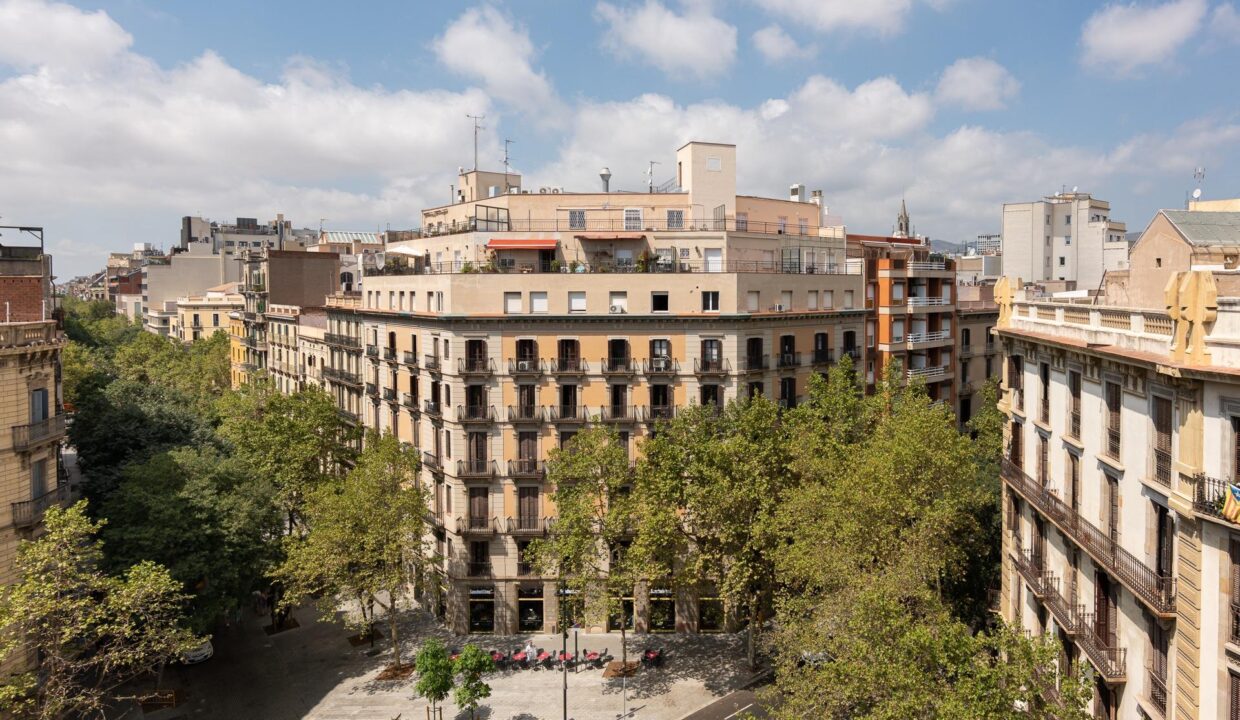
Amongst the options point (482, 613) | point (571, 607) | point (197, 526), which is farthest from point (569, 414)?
point (197, 526)

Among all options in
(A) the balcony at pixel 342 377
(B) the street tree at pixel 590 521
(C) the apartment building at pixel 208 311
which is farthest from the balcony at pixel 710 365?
(C) the apartment building at pixel 208 311

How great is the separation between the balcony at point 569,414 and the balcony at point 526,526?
20.4ft

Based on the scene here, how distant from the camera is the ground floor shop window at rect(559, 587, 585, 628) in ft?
138

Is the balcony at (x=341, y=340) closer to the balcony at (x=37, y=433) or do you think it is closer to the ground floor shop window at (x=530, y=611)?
the ground floor shop window at (x=530, y=611)

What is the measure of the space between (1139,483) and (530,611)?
3553 cm

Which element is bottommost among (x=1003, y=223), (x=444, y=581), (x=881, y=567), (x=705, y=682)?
(x=705, y=682)

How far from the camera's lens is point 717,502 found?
125 ft

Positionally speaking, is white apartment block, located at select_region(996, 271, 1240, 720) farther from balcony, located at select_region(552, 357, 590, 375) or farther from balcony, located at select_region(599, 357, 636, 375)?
balcony, located at select_region(552, 357, 590, 375)

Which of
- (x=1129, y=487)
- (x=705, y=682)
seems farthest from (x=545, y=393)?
(x=1129, y=487)

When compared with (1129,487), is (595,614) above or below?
below

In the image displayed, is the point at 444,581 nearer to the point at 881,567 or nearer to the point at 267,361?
the point at 881,567

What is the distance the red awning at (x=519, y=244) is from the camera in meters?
52.1

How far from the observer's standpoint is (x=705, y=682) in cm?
4209

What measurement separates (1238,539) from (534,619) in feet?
126
